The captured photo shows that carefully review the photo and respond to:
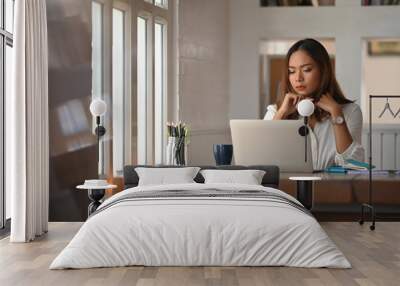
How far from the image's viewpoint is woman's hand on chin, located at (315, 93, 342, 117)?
9203 mm

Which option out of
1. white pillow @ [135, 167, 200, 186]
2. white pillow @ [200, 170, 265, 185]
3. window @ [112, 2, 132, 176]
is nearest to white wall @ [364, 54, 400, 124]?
window @ [112, 2, 132, 176]

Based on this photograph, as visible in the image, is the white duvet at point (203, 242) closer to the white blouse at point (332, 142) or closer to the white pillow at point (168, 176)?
the white pillow at point (168, 176)

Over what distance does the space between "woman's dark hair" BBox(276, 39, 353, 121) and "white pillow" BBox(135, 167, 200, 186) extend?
10.4 feet

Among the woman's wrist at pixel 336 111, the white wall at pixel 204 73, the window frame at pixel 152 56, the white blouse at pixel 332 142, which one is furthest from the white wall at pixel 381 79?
the window frame at pixel 152 56

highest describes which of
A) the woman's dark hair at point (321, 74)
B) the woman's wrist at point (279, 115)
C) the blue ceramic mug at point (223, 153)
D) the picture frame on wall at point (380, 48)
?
the picture frame on wall at point (380, 48)

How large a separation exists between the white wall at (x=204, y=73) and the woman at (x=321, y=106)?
991 millimetres

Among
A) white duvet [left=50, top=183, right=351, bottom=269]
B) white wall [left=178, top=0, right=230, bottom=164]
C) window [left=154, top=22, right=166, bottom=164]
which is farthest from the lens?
white wall [left=178, top=0, right=230, bottom=164]

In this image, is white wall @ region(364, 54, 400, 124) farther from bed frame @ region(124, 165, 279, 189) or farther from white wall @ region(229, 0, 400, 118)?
bed frame @ region(124, 165, 279, 189)

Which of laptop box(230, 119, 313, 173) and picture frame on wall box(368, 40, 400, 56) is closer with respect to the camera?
laptop box(230, 119, 313, 173)

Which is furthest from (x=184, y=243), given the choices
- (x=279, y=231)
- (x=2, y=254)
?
(x=2, y=254)

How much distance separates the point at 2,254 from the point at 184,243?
136 cm

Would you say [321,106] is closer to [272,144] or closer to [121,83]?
[121,83]

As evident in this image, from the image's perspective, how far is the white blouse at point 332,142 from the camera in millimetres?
8195

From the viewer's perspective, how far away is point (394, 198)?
6520 mm
